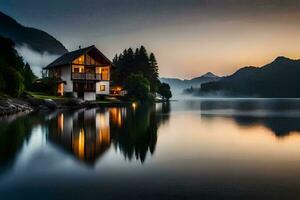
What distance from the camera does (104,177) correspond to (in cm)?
950

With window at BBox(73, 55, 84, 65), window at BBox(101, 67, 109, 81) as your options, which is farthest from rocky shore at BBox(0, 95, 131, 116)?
window at BBox(101, 67, 109, 81)

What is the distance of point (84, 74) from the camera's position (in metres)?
64.8

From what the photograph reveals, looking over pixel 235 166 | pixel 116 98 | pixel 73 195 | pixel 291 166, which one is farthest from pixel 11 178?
pixel 116 98

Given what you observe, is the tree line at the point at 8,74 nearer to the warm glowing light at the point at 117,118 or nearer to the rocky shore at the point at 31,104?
the rocky shore at the point at 31,104

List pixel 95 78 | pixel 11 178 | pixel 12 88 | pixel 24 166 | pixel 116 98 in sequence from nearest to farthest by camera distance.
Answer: pixel 11 178
pixel 24 166
pixel 12 88
pixel 95 78
pixel 116 98

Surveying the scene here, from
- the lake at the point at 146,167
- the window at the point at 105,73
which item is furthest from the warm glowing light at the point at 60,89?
the lake at the point at 146,167

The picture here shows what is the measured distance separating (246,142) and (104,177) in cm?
1051

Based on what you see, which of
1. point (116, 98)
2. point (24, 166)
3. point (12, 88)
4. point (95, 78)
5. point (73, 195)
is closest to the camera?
point (73, 195)

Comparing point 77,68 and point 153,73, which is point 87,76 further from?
point 153,73

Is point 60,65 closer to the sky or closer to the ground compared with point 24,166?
closer to the sky

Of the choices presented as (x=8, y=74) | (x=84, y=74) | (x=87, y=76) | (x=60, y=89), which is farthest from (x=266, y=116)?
Result: (x=60, y=89)

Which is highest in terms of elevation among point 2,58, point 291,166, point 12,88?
point 2,58

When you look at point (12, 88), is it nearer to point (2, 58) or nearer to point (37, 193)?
point (2, 58)

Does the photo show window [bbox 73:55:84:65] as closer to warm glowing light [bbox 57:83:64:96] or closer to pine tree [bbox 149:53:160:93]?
warm glowing light [bbox 57:83:64:96]
